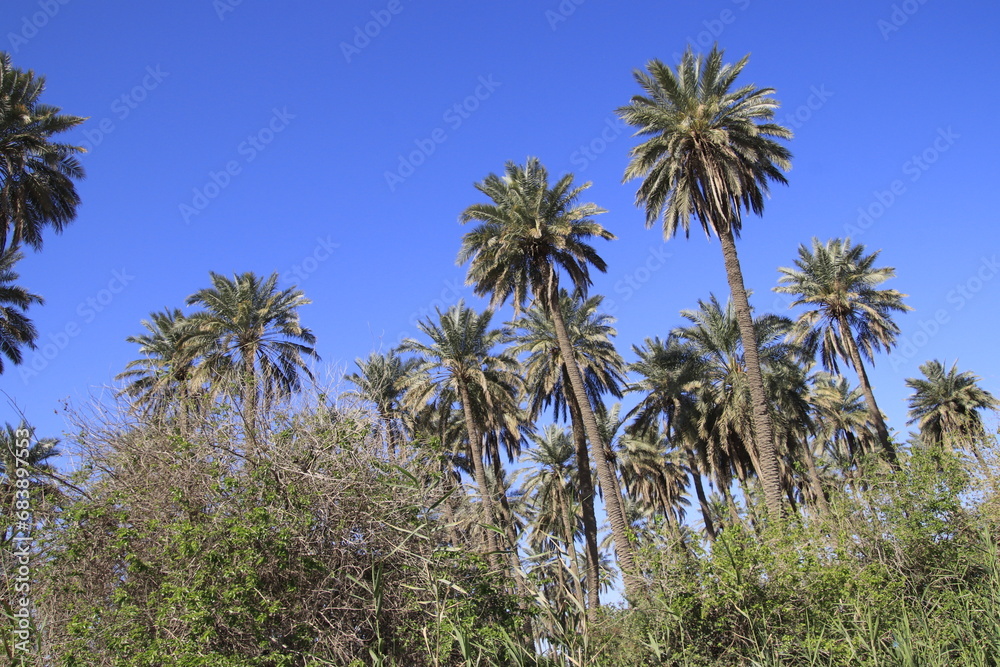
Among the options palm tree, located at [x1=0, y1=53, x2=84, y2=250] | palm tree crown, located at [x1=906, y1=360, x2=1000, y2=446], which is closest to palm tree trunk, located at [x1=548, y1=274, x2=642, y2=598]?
palm tree, located at [x1=0, y1=53, x2=84, y2=250]

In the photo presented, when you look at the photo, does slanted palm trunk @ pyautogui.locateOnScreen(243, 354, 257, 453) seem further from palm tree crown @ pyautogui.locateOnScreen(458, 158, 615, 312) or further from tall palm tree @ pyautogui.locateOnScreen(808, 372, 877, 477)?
tall palm tree @ pyautogui.locateOnScreen(808, 372, 877, 477)

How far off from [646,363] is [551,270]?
34.2 ft

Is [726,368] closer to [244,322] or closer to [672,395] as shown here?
[672,395]

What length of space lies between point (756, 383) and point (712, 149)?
23.7 ft

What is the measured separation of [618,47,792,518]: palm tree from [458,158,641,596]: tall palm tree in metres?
2.99

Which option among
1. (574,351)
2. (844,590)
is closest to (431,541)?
(844,590)

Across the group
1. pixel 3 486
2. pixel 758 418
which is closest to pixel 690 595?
pixel 758 418

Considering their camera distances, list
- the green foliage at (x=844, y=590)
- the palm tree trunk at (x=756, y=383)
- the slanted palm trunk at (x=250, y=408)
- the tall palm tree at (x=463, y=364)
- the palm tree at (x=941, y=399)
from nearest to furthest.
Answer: the slanted palm trunk at (x=250, y=408), the green foliage at (x=844, y=590), the palm tree trunk at (x=756, y=383), the tall palm tree at (x=463, y=364), the palm tree at (x=941, y=399)

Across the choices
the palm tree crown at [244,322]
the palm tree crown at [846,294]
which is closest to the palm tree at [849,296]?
the palm tree crown at [846,294]

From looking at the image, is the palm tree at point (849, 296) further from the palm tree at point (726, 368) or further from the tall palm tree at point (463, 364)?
the tall palm tree at point (463, 364)

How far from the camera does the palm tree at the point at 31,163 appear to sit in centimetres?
1979

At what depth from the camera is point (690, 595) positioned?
1073 cm

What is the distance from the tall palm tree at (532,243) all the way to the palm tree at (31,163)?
43.4 feet

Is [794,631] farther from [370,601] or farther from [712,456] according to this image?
[712,456]
